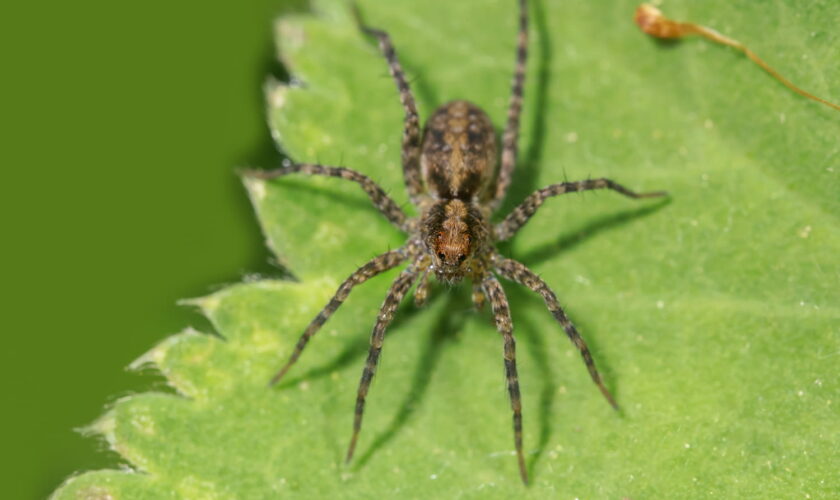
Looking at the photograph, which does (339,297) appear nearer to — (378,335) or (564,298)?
(378,335)

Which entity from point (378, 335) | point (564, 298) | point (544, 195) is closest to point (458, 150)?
point (544, 195)

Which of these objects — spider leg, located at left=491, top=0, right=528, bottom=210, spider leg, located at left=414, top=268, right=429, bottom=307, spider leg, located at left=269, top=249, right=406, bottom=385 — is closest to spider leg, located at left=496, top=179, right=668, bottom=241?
spider leg, located at left=491, top=0, right=528, bottom=210

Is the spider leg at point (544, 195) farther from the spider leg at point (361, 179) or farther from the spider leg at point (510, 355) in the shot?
the spider leg at point (361, 179)

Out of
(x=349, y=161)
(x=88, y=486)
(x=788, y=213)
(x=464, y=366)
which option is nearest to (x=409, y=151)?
(x=349, y=161)

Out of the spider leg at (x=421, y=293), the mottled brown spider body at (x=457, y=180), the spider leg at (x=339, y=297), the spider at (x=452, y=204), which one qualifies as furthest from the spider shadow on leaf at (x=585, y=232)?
the spider leg at (x=339, y=297)

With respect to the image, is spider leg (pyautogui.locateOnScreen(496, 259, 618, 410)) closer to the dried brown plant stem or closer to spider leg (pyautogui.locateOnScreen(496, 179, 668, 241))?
spider leg (pyautogui.locateOnScreen(496, 179, 668, 241))

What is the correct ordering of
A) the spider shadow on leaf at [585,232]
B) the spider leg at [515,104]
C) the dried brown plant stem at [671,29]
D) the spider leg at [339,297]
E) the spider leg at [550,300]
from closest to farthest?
1. the spider leg at [550,300]
2. the spider leg at [339,297]
3. the dried brown plant stem at [671,29]
4. the spider shadow on leaf at [585,232]
5. the spider leg at [515,104]

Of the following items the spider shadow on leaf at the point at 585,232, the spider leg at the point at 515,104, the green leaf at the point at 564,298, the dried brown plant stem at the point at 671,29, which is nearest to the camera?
the green leaf at the point at 564,298
